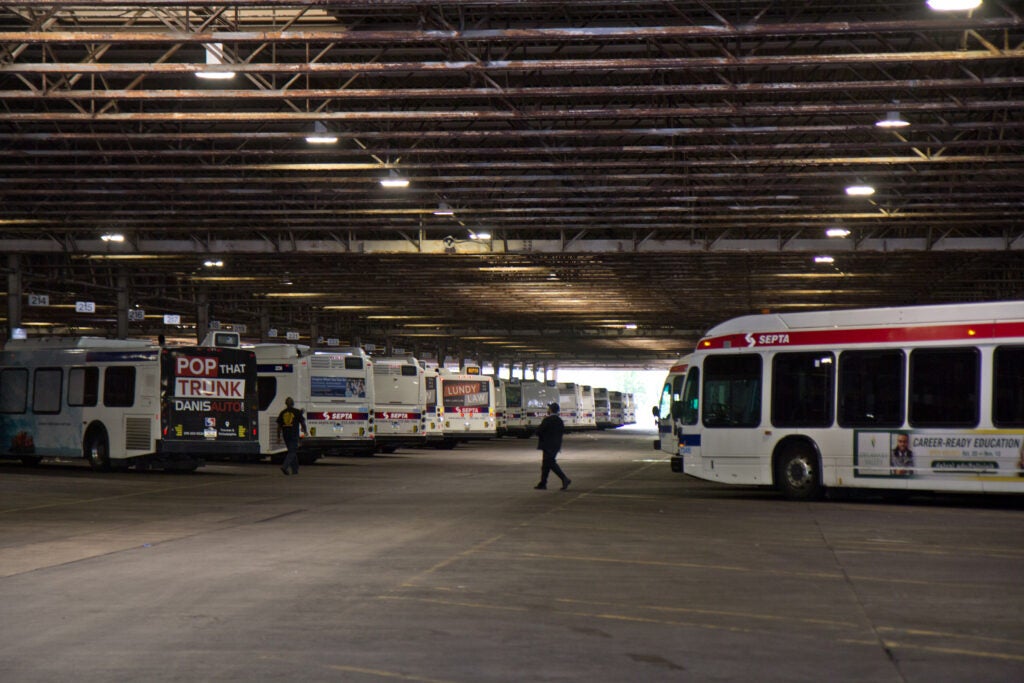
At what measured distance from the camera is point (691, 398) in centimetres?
2278

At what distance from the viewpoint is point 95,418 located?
2997 centimetres

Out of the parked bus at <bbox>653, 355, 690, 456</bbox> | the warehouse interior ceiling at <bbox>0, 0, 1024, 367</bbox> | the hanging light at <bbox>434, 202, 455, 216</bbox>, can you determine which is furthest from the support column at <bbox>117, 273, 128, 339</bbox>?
the parked bus at <bbox>653, 355, 690, 456</bbox>

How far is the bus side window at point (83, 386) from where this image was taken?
30.1 metres

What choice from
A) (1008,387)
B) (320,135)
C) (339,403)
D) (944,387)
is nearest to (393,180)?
(320,135)

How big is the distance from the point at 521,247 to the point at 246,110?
1583cm

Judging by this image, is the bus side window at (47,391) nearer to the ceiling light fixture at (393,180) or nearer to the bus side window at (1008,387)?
the ceiling light fixture at (393,180)

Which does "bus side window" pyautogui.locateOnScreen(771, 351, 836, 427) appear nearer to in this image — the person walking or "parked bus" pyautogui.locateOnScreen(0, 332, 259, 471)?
the person walking

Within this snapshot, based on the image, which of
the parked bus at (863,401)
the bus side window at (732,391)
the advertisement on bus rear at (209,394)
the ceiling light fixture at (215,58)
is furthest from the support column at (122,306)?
the parked bus at (863,401)

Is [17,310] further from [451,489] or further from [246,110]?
[451,489]

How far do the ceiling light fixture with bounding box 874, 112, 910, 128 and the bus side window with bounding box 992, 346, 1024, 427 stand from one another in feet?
17.6

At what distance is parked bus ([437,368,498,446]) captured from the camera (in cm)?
4709

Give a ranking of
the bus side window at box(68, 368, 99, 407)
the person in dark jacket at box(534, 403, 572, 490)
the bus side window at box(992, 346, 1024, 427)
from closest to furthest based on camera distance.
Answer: the bus side window at box(992, 346, 1024, 427) < the person in dark jacket at box(534, 403, 572, 490) < the bus side window at box(68, 368, 99, 407)

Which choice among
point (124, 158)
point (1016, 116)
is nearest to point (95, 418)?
point (124, 158)

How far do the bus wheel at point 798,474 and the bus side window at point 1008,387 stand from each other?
119 inches
